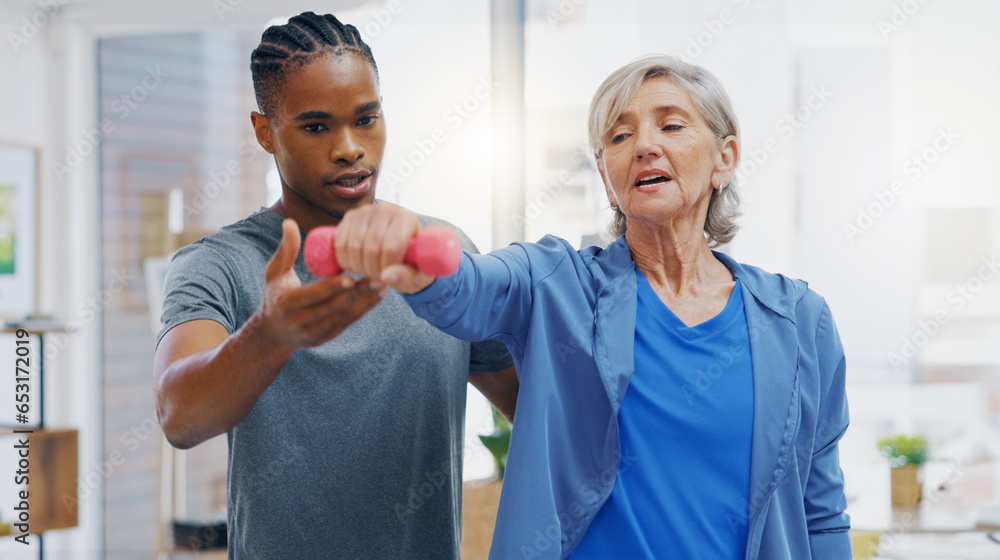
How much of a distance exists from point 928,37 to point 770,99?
0.66 m

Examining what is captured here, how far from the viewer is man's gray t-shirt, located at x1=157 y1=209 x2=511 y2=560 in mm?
1210

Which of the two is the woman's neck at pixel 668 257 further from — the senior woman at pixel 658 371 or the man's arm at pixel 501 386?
the man's arm at pixel 501 386

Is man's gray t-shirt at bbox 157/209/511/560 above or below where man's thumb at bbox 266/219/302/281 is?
below

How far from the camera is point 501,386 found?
1430mm

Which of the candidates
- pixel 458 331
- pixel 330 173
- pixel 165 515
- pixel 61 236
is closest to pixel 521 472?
pixel 458 331

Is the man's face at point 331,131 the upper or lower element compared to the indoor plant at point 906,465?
upper

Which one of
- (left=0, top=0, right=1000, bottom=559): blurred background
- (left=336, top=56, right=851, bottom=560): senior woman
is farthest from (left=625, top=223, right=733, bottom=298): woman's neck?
(left=0, top=0, right=1000, bottom=559): blurred background

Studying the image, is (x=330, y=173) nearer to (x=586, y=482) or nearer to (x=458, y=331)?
(x=458, y=331)

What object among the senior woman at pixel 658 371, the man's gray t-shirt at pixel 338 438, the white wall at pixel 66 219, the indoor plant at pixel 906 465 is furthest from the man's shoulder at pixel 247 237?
the white wall at pixel 66 219

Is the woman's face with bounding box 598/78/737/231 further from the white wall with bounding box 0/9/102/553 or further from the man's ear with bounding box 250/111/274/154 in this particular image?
the white wall with bounding box 0/9/102/553

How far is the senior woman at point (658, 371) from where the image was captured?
1062 mm

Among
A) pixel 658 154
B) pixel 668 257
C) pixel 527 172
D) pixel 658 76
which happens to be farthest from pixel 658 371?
pixel 527 172

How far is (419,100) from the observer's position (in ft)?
12.4

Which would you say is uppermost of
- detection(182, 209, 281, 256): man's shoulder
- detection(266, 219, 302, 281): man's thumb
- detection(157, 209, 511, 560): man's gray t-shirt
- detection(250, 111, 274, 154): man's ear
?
detection(250, 111, 274, 154): man's ear
